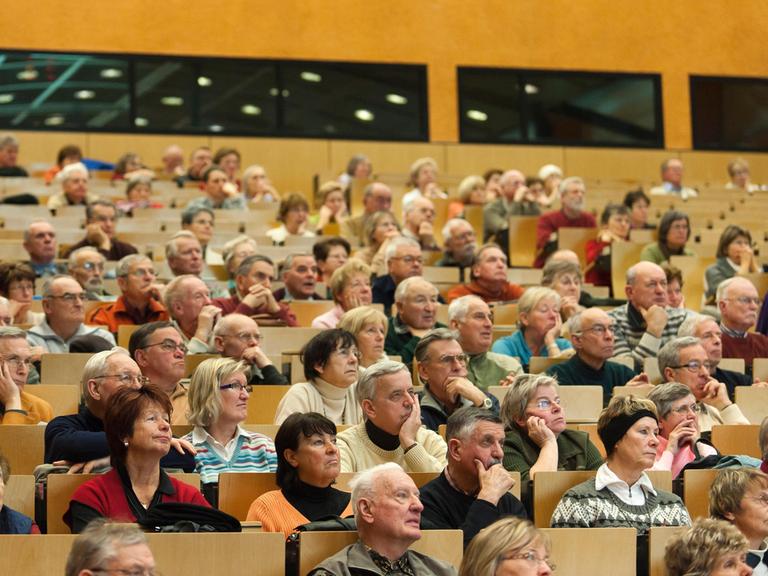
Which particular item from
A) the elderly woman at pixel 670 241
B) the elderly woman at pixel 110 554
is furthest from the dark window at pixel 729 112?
the elderly woman at pixel 110 554

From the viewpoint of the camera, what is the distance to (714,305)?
23.1 ft

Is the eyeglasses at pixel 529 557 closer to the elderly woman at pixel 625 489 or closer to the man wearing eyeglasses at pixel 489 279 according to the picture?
the elderly woman at pixel 625 489

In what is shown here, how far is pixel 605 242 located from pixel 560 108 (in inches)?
152

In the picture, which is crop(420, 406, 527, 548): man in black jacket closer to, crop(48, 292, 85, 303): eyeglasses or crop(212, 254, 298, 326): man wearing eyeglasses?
crop(48, 292, 85, 303): eyeglasses

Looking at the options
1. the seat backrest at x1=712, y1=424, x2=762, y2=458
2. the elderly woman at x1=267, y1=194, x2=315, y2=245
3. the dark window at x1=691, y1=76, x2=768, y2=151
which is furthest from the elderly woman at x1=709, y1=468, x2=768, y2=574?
the dark window at x1=691, y1=76, x2=768, y2=151

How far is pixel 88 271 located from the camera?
620cm

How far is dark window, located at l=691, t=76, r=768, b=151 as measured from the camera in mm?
11719

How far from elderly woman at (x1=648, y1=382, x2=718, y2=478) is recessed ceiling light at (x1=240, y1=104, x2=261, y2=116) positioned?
683 cm

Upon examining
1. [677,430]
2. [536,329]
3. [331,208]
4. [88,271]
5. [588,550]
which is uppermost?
[331,208]

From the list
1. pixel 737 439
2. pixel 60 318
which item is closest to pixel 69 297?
pixel 60 318

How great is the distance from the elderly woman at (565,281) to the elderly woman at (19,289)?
2215 mm

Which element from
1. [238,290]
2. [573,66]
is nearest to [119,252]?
[238,290]

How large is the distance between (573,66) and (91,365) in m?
7.94

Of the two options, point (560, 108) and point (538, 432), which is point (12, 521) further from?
point (560, 108)
